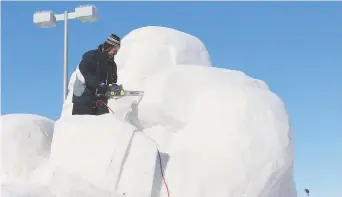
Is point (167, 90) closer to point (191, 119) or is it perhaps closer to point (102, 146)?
point (191, 119)

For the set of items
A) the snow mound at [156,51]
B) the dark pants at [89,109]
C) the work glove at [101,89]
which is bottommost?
the dark pants at [89,109]

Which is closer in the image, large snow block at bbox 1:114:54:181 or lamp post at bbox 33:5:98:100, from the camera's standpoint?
large snow block at bbox 1:114:54:181

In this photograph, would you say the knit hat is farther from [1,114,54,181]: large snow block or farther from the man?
[1,114,54,181]: large snow block

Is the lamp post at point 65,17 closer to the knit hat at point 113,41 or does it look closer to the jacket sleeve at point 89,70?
the jacket sleeve at point 89,70

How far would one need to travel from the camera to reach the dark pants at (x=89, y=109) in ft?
21.1

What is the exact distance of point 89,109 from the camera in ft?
A: 21.1

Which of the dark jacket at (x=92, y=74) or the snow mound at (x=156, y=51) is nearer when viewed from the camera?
the dark jacket at (x=92, y=74)

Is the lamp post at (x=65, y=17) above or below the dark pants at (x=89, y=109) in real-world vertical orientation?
above

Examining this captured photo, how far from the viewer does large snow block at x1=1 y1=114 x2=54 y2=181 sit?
6.34 metres

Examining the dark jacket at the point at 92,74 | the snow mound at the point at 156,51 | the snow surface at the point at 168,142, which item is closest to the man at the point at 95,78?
the dark jacket at the point at 92,74

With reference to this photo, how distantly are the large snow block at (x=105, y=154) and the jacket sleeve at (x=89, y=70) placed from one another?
608 millimetres

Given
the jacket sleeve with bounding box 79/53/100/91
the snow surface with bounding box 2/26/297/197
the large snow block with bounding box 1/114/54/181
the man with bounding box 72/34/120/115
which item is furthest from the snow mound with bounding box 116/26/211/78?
the large snow block with bounding box 1/114/54/181

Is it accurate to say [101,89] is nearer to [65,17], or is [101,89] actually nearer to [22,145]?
[22,145]

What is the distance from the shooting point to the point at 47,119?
710 cm
